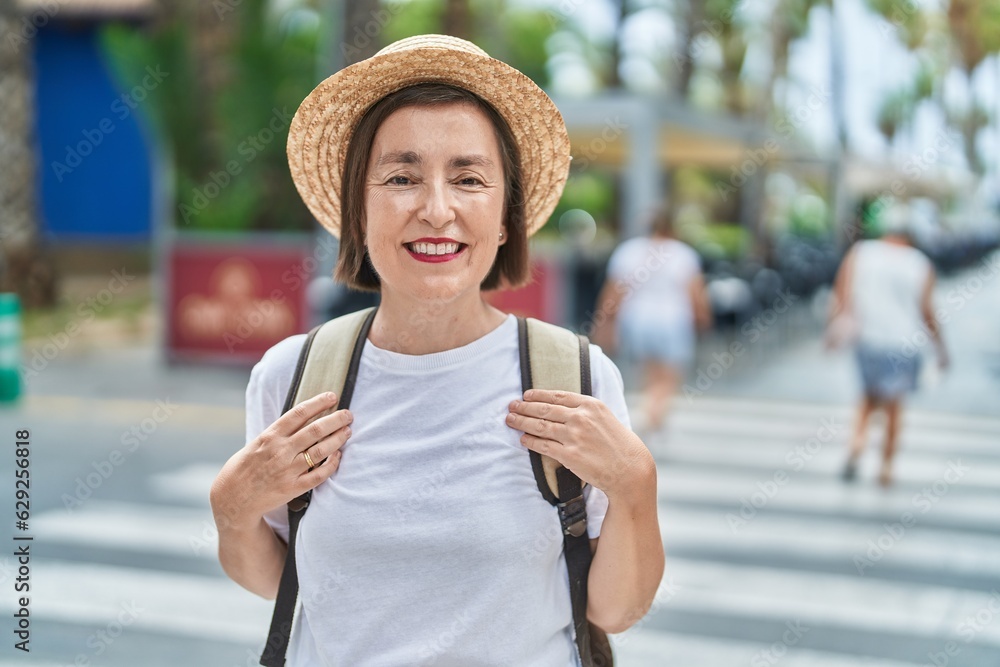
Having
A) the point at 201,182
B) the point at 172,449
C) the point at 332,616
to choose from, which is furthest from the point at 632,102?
the point at 332,616

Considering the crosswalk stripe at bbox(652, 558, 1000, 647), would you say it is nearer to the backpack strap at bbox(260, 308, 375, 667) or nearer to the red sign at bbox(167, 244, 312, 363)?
the backpack strap at bbox(260, 308, 375, 667)

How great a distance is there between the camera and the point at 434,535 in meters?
1.69

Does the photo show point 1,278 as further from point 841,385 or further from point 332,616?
point 332,616

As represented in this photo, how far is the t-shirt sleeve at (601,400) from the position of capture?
71.1 inches

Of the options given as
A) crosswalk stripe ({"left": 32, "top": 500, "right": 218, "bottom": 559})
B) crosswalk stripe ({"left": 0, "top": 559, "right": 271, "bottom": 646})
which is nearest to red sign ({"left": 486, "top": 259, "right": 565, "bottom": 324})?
crosswalk stripe ({"left": 32, "top": 500, "right": 218, "bottom": 559})

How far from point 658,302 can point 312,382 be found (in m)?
7.65

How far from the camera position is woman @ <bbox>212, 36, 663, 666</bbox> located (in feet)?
5.56

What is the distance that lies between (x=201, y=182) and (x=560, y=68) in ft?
94.1

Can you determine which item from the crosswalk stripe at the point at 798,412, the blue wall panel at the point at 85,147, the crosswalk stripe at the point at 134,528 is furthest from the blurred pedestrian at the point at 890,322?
the blue wall panel at the point at 85,147

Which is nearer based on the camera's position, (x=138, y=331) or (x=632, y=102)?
(x=632, y=102)

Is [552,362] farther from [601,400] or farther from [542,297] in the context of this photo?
[542,297]

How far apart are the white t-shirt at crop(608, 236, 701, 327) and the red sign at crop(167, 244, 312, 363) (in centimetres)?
389

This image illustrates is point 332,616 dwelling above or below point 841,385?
above

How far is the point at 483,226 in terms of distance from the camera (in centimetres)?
176
